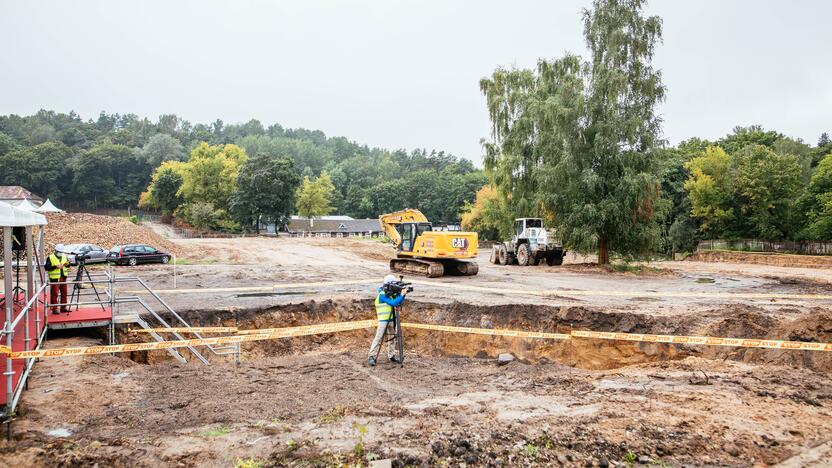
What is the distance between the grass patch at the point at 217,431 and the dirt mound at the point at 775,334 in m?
9.51

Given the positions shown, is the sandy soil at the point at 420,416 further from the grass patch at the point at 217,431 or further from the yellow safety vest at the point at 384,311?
the yellow safety vest at the point at 384,311

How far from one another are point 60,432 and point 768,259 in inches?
1647

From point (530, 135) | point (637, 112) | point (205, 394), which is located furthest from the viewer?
point (530, 135)

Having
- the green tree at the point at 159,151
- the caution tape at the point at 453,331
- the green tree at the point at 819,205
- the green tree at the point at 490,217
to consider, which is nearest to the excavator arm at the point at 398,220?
the caution tape at the point at 453,331

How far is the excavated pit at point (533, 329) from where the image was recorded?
10.9 m

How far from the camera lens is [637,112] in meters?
26.2

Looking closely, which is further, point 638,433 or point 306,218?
point 306,218

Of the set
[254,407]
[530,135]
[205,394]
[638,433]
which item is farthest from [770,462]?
[530,135]

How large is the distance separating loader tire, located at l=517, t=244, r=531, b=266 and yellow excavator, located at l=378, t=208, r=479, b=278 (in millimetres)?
6444

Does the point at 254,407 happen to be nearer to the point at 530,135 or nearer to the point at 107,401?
the point at 107,401

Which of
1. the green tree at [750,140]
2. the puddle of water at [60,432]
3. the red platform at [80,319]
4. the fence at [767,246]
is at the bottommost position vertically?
the puddle of water at [60,432]

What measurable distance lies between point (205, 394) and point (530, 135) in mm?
30972

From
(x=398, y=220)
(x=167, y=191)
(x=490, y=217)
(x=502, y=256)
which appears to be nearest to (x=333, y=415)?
(x=398, y=220)

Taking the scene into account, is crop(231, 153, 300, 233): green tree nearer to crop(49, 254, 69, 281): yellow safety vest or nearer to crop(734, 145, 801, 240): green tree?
crop(734, 145, 801, 240): green tree
